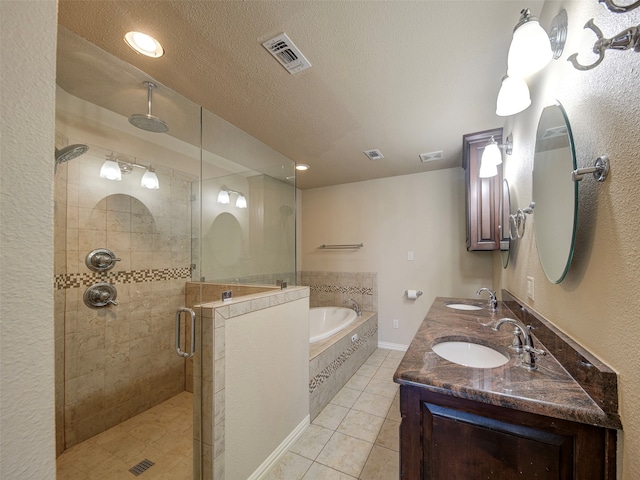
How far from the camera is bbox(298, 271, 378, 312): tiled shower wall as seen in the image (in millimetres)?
3777

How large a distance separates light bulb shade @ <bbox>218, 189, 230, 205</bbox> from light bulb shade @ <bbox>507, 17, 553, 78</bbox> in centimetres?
196

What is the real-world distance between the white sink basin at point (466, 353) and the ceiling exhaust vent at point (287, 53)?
5.69 ft

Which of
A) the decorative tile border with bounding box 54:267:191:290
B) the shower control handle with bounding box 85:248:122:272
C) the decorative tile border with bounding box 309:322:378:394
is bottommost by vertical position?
the decorative tile border with bounding box 309:322:378:394

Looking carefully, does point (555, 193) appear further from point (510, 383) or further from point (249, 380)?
point (249, 380)

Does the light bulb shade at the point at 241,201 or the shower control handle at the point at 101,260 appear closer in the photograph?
the shower control handle at the point at 101,260

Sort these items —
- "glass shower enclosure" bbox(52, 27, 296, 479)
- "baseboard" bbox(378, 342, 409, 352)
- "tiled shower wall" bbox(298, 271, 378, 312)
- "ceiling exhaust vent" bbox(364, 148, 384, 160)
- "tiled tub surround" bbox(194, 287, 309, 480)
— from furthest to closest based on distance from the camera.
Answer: "tiled shower wall" bbox(298, 271, 378, 312) < "baseboard" bbox(378, 342, 409, 352) < "ceiling exhaust vent" bbox(364, 148, 384, 160) < "glass shower enclosure" bbox(52, 27, 296, 479) < "tiled tub surround" bbox(194, 287, 309, 480)

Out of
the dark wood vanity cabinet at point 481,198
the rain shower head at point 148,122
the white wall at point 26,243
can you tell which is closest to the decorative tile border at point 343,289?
the dark wood vanity cabinet at point 481,198

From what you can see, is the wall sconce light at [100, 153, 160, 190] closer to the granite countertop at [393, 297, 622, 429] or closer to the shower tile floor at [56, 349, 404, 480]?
the shower tile floor at [56, 349, 404, 480]

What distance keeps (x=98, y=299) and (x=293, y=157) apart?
86.8 inches

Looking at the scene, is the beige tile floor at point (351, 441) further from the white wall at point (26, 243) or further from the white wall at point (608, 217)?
the white wall at point (26, 243)

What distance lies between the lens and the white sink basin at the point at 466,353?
1.28 m

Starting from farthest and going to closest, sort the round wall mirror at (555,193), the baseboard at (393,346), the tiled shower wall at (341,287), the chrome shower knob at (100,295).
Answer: the tiled shower wall at (341,287) < the baseboard at (393,346) < the chrome shower knob at (100,295) < the round wall mirror at (555,193)

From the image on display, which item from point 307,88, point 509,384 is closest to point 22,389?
point 509,384

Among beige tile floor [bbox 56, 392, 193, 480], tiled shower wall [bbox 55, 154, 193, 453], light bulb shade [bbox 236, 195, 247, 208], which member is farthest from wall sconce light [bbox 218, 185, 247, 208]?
beige tile floor [bbox 56, 392, 193, 480]
